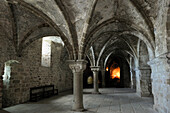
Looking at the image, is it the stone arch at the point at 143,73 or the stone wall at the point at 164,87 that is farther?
the stone arch at the point at 143,73

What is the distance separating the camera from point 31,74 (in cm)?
751

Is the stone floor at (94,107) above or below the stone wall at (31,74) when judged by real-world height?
below

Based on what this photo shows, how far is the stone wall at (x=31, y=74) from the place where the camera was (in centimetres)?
632

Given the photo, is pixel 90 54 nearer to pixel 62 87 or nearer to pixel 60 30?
pixel 62 87

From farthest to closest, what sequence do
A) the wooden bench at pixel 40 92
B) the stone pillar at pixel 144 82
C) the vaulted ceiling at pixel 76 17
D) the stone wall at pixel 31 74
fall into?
the stone pillar at pixel 144 82
the wooden bench at pixel 40 92
the stone wall at pixel 31 74
the vaulted ceiling at pixel 76 17

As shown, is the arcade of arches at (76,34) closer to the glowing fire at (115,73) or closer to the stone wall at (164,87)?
the stone wall at (164,87)

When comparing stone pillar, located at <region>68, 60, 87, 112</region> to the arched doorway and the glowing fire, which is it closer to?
Answer: the arched doorway

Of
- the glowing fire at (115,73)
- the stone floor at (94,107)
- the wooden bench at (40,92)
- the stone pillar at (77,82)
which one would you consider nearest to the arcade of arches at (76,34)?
the stone pillar at (77,82)

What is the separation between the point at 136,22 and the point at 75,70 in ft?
10.2

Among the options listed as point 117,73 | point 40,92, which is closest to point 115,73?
point 117,73

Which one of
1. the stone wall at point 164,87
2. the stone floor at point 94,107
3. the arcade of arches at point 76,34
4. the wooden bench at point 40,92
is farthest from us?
the wooden bench at point 40,92

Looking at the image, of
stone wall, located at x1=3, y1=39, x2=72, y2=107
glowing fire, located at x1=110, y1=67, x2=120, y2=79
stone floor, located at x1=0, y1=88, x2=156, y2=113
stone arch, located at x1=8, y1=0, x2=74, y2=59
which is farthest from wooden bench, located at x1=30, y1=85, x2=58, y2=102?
glowing fire, located at x1=110, y1=67, x2=120, y2=79

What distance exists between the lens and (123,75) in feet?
57.0

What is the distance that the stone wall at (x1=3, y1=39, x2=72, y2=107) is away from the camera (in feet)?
20.7
